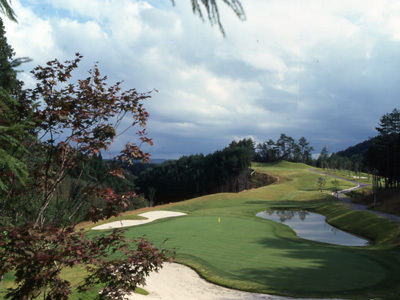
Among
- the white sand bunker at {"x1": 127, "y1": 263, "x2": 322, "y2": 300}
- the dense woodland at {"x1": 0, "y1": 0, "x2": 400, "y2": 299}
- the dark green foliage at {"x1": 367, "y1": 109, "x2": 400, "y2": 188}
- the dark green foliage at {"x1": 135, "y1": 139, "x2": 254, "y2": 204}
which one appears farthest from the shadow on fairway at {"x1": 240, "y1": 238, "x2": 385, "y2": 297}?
the dark green foliage at {"x1": 135, "y1": 139, "x2": 254, "y2": 204}

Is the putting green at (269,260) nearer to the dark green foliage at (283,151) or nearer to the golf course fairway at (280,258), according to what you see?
the golf course fairway at (280,258)

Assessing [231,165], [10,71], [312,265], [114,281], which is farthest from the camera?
[231,165]

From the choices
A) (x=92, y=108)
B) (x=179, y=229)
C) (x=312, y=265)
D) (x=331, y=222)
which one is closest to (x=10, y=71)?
(x=92, y=108)

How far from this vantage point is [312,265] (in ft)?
38.3

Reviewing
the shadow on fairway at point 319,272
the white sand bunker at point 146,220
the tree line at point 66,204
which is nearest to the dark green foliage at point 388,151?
the white sand bunker at point 146,220

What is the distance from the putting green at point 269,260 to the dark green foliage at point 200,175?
52.8 meters

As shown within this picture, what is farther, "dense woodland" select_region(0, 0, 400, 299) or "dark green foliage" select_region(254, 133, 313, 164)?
"dark green foliage" select_region(254, 133, 313, 164)

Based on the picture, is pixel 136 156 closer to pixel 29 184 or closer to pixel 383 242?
pixel 29 184

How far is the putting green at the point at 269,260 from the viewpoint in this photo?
9.88 metres

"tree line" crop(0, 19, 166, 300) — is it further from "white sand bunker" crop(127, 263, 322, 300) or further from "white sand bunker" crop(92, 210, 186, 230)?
"white sand bunker" crop(92, 210, 186, 230)

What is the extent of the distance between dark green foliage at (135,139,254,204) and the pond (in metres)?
36.6

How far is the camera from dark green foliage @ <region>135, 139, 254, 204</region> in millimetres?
75938

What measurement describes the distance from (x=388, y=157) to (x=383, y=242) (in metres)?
28.5

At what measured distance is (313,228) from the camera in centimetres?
2461
